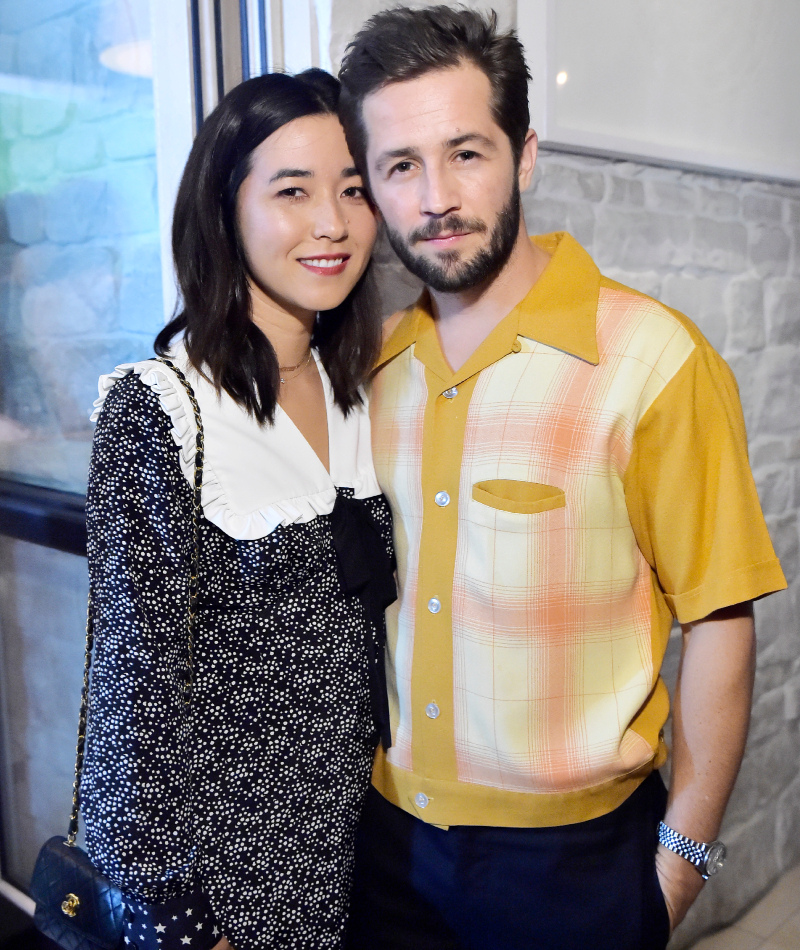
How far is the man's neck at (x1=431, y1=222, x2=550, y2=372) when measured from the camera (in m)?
1.46

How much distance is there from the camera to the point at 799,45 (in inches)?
101

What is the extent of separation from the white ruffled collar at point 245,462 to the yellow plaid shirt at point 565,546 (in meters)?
0.16

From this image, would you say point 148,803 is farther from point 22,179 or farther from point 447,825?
point 22,179

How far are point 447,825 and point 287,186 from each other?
1017 mm

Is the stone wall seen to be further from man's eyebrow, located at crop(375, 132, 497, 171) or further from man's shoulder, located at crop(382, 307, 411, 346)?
man's eyebrow, located at crop(375, 132, 497, 171)

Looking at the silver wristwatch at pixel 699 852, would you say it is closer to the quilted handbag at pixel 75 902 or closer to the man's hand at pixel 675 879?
the man's hand at pixel 675 879

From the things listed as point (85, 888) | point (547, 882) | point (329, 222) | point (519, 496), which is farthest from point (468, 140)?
point (85, 888)

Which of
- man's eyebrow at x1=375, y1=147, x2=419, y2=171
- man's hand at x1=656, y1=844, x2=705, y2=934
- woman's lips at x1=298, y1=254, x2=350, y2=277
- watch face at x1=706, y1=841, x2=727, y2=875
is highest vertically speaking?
man's eyebrow at x1=375, y1=147, x2=419, y2=171

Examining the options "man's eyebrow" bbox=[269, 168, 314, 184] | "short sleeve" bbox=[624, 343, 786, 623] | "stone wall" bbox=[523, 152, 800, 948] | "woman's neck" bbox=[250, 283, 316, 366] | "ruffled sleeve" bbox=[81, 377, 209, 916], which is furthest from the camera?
"stone wall" bbox=[523, 152, 800, 948]

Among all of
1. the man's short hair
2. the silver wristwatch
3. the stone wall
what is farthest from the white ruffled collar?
the stone wall

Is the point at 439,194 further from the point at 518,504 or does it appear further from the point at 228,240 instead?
the point at 518,504

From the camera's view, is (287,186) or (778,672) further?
(778,672)

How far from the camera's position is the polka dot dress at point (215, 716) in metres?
1.19

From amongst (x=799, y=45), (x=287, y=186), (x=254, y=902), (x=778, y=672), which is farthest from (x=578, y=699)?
(x=799, y=45)
